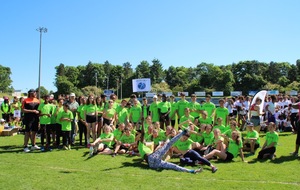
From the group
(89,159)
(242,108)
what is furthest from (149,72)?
(89,159)

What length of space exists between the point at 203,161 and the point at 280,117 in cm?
997

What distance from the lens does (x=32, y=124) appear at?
11203 mm

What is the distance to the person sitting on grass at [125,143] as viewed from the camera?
10.8 meters

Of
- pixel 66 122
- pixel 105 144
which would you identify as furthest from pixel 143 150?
pixel 66 122

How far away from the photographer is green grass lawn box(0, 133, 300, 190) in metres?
6.91

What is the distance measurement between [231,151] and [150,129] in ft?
9.48

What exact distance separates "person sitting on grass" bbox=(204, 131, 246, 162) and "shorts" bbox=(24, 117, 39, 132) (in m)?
6.43

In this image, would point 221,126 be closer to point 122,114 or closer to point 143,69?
point 122,114

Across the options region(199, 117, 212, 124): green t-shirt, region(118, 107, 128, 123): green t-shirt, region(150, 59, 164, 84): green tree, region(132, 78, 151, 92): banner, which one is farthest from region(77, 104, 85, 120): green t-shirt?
region(150, 59, 164, 84): green tree

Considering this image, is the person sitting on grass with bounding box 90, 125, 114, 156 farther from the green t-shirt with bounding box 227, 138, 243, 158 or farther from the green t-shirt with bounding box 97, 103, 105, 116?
the green t-shirt with bounding box 227, 138, 243, 158

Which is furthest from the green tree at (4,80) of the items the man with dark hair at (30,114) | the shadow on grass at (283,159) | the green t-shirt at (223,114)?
the shadow on grass at (283,159)

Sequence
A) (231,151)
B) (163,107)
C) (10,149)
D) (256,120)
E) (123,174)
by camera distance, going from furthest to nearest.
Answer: (256,120) → (163,107) → (10,149) → (231,151) → (123,174)

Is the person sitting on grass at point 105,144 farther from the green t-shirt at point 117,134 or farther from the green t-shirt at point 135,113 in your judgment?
the green t-shirt at point 135,113

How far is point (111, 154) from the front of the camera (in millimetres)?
10648
